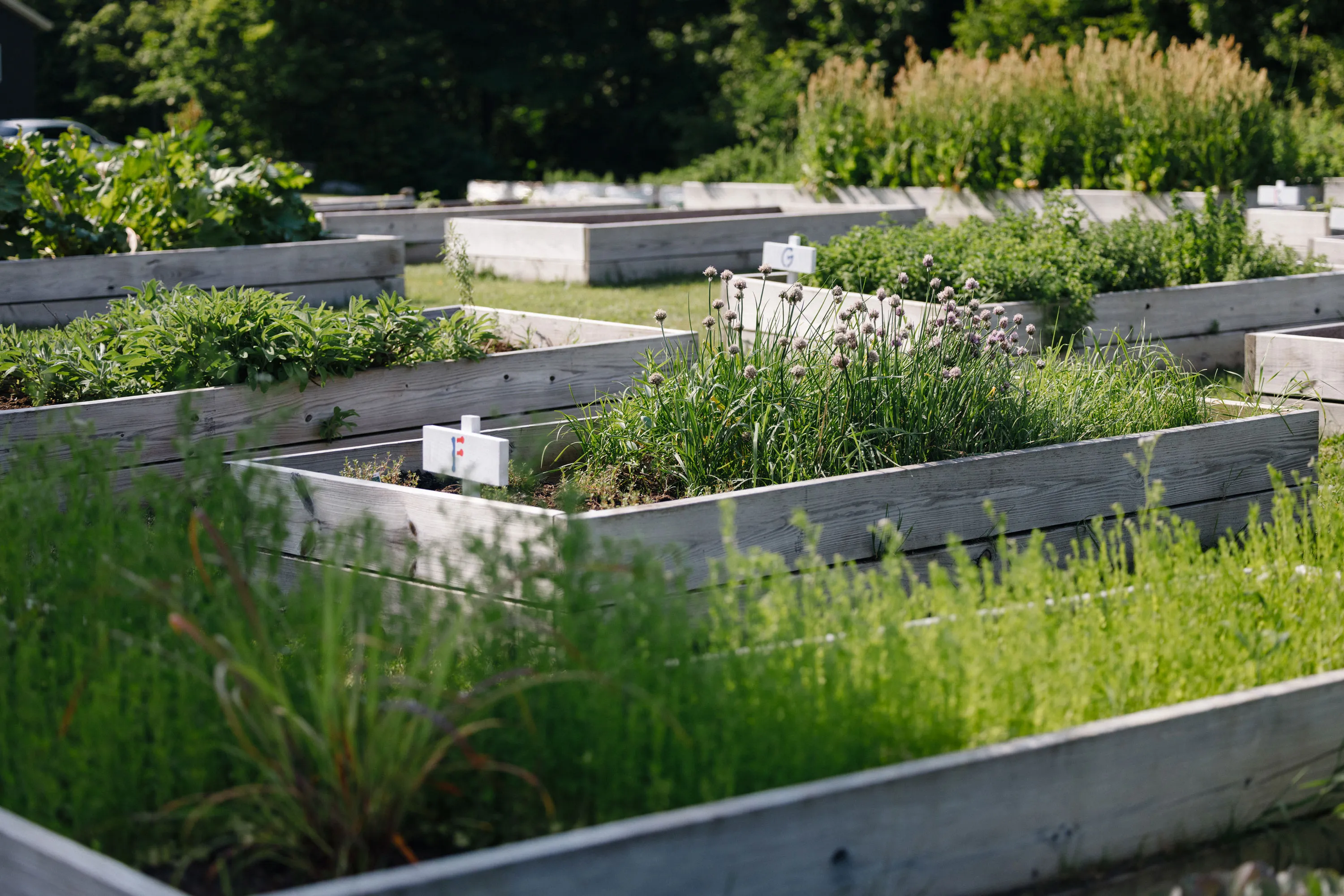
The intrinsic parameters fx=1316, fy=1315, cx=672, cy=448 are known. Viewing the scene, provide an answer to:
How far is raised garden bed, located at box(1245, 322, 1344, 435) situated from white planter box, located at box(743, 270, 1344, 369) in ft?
3.38

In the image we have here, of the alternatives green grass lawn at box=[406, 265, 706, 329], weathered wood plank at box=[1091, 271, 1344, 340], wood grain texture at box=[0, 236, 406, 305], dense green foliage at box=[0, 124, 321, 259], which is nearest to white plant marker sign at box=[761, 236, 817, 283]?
weathered wood plank at box=[1091, 271, 1344, 340]

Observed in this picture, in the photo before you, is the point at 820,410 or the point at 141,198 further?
the point at 141,198

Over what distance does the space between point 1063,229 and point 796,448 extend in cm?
391

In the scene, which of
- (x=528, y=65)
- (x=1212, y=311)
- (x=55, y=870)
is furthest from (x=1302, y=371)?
(x=528, y=65)

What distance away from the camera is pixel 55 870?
2023 mm

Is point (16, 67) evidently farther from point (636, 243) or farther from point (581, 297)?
point (581, 297)

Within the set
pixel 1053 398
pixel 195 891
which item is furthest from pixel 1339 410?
pixel 195 891

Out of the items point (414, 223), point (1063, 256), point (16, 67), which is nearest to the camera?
point (1063, 256)

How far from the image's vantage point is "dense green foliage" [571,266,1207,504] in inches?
167

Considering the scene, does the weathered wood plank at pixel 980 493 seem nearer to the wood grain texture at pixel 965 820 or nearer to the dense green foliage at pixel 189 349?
the wood grain texture at pixel 965 820

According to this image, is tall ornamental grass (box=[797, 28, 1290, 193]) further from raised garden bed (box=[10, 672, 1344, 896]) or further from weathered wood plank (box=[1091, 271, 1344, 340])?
raised garden bed (box=[10, 672, 1344, 896])

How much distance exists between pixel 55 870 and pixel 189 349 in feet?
10.9

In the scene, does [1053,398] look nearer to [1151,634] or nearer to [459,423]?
[1151,634]

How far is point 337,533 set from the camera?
2490mm
